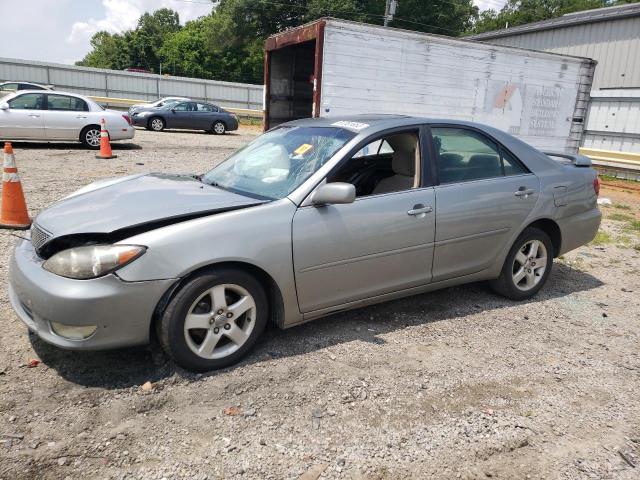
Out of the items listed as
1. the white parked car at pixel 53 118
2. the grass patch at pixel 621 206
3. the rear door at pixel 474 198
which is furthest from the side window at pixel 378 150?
the white parked car at pixel 53 118

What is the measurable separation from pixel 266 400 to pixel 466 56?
842 cm

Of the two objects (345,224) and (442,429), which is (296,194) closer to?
(345,224)

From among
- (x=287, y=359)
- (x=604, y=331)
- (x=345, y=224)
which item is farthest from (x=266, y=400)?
(x=604, y=331)

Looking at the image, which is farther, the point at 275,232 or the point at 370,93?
the point at 370,93

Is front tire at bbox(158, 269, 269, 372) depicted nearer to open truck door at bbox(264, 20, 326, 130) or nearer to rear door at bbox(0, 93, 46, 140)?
open truck door at bbox(264, 20, 326, 130)

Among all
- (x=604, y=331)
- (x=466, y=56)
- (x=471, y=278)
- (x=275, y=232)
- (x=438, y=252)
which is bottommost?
(x=604, y=331)

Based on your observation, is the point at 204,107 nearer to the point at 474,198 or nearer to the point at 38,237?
the point at 474,198

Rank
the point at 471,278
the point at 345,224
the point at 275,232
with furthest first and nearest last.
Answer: the point at 471,278, the point at 345,224, the point at 275,232

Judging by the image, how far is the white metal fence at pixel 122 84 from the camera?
2705 centimetres

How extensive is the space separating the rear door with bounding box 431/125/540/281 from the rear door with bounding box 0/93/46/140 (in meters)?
11.4

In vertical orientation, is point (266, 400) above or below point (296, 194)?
below

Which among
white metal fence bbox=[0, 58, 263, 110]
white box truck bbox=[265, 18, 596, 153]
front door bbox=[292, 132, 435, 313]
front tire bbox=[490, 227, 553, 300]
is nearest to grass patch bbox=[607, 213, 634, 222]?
white box truck bbox=[265, 18, 596, 153]

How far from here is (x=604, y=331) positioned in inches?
165

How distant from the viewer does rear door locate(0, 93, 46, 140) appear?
12086mm
